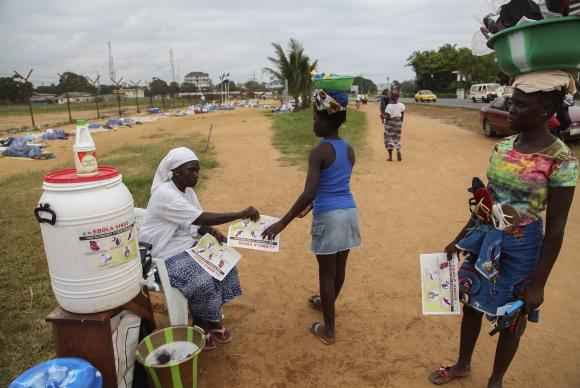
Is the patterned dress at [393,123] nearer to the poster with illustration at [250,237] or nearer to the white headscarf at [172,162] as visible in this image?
the poster with illustration at [250,237]

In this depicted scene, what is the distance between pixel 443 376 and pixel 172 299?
1772 mm

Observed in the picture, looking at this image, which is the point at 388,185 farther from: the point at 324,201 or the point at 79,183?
the point at 79,183

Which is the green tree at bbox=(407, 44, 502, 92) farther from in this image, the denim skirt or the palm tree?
the denim skirt

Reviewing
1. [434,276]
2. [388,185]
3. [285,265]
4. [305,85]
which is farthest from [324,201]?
[305,85]

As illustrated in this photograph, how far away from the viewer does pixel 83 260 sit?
1978 mm

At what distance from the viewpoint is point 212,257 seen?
2.71 metres

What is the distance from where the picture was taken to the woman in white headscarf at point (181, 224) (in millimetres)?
2645

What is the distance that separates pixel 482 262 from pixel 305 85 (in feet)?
88.9

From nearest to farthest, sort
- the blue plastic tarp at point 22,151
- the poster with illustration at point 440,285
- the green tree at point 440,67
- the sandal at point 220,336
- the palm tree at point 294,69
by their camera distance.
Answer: the poster with illustration at point 440,285 < the sandal at point 220,336 < the blue plastic tarp at point 22,151 < the palm tree at point 294,69 < the green tree at point 440,67

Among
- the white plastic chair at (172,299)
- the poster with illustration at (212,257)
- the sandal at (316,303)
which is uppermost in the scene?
the poster with illustration at (212,257)

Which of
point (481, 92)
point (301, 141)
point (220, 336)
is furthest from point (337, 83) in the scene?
point (481, 92)

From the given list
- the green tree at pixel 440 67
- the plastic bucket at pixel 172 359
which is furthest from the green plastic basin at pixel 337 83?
the green tree at pixel 440 67

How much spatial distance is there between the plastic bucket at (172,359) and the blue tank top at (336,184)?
1.11 m

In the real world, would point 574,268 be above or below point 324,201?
below
